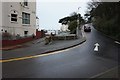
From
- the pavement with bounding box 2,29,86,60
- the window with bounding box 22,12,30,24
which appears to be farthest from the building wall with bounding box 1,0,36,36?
the pavement with bounding box 2,29,86,60

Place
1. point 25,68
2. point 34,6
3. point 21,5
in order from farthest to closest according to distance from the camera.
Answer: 1. point 34,6
2. point 21,5
3. point 25,68

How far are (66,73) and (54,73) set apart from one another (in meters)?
0.63

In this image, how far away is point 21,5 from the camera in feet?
135

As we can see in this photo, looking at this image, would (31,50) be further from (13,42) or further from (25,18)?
(25,18)

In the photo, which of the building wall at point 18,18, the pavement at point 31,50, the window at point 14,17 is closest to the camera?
the pavement at point 31,50

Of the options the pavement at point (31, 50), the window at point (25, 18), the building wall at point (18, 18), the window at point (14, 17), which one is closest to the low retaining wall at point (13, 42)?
the building wall at point (18, 18)

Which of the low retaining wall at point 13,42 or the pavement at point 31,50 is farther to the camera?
the low retaining wall at point 13,42

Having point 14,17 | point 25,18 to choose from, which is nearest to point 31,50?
point 14,17

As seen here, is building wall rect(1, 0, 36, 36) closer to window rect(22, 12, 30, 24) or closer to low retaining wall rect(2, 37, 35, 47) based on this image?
window rect(22, 12, 30, 24)

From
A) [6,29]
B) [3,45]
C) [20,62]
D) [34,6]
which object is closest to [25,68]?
[20,62]

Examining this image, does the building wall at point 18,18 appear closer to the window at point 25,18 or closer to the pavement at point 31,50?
the window at point 25,18

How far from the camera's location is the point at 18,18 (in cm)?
4019

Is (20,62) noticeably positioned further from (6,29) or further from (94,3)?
(94,3)

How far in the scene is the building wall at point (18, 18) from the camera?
121 feet
